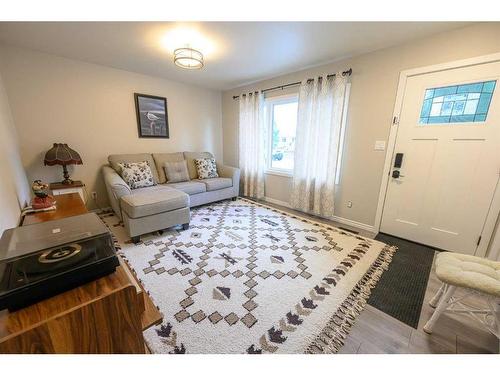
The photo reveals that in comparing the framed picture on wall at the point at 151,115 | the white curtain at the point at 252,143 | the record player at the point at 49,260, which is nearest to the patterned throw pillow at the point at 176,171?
the framed picture on wall at the point at 151,115

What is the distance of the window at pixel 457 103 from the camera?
1.82 meters

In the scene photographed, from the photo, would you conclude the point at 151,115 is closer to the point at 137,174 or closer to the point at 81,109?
the point at 81,109

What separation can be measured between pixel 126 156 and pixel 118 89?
999mm

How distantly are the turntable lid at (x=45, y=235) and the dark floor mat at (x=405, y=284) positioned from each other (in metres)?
1.87

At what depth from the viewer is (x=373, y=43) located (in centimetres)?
217

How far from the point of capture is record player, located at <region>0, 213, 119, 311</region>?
2.19ft

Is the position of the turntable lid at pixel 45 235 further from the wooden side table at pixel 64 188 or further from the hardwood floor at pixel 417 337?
the wooden side table at pixel 64 188

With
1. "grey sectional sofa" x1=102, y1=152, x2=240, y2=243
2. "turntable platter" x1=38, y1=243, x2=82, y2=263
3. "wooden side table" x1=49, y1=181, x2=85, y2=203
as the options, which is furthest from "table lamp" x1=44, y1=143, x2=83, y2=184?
"turntable platter" x1=38, y1=243, x2=82, y2=263

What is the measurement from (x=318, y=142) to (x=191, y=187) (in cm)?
199

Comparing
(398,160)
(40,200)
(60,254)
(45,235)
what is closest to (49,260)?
(60,254)

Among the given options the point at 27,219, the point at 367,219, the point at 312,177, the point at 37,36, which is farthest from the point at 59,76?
the point at 367,219

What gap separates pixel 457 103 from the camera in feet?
6.36

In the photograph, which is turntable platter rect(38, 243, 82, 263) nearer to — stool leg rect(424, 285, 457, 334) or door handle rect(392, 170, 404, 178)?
stool leg rect(424, 285, 457, 334)

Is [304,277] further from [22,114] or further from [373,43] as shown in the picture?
[22,114]
